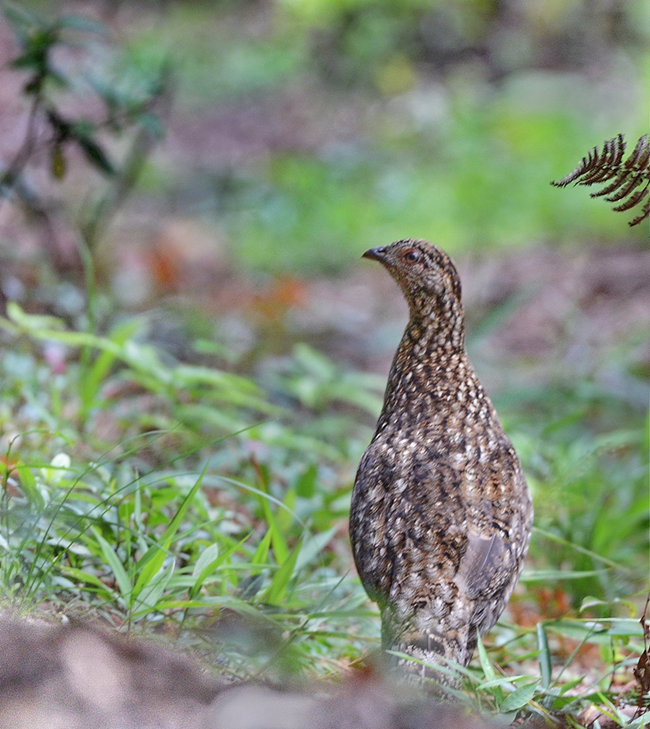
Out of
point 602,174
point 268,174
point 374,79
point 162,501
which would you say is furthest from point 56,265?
point 374,79

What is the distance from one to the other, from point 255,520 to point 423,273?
1758 mm

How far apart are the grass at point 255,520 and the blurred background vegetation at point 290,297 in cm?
2

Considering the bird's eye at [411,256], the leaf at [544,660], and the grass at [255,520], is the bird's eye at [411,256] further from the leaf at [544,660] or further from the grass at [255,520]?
the leaf at [544,660]

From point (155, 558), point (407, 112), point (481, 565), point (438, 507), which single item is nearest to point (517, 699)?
point (481, 565)

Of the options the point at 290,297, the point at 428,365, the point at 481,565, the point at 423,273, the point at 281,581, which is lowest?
the point at 281,581

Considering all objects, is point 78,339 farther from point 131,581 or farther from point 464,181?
point 464,181

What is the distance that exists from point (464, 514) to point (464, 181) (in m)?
10.8

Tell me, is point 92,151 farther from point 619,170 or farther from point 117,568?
point 619,170

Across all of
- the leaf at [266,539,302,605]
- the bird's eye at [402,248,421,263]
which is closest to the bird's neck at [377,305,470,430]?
the bird's eye at [402,248,421,263]

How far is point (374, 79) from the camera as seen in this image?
18.7m

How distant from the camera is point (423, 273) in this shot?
13.8ft

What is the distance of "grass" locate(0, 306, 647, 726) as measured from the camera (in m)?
3.48

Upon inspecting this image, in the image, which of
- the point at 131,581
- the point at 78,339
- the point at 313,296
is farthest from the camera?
the point at 313,296

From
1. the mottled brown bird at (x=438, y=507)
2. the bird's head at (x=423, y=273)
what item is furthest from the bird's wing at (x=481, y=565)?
the bird's head at (x=423, y=273)
